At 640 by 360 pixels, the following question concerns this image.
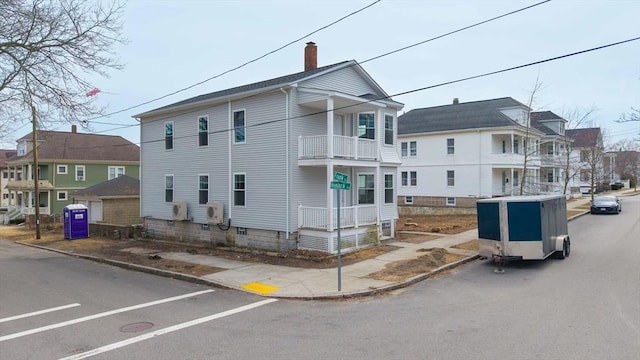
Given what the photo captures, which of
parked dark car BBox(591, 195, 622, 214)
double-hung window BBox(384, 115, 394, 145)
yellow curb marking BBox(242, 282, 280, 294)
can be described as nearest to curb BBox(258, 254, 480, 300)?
yellow curb marking BBox(242, 282, 280, 294)

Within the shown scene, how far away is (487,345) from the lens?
667 cm

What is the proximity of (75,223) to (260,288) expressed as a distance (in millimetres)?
19186

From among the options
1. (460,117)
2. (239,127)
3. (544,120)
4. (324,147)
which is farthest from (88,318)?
(544,120)

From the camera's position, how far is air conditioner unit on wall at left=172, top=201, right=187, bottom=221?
2152 cm

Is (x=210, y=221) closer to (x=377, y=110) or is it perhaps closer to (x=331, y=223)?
(x=331, y=223)

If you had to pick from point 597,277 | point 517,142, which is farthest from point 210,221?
point 517,142

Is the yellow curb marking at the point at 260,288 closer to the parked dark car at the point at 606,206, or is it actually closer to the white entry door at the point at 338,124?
the white entry door at the point at 338,124

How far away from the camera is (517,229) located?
44.9 ft

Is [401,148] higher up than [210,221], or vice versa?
[401,148]

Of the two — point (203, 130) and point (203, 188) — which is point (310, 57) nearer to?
point (203, 130)

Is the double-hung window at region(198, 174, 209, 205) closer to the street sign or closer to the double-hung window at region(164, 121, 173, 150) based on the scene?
the double-hung window at region(164, 121, 173, 150)

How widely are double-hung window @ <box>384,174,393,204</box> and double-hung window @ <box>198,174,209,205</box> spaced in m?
8.59

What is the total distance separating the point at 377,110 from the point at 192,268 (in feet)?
33.5

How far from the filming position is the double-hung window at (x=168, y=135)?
23.3m
